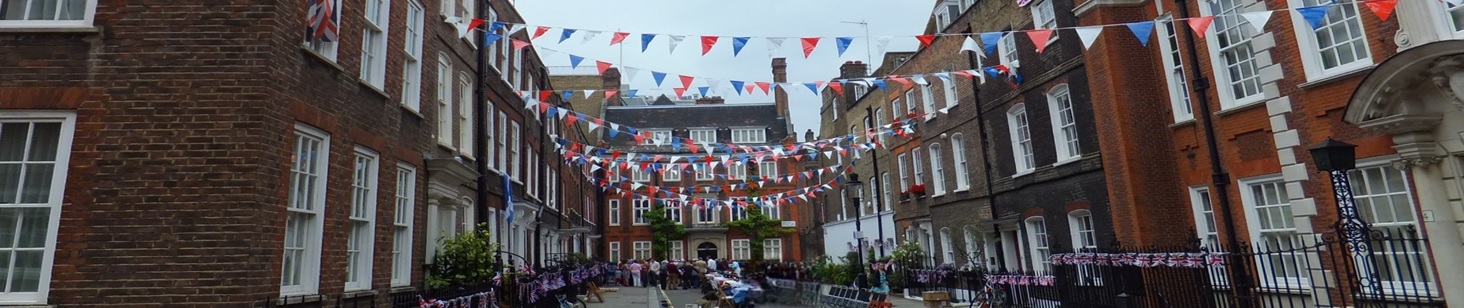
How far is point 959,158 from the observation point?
20.7 metres

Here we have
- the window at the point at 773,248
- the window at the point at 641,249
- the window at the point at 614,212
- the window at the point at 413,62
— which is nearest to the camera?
the window at the point at 413,62

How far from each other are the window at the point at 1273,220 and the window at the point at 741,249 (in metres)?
37.8

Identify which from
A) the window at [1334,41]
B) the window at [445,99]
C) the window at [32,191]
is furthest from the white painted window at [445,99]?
the window at [1334,41]

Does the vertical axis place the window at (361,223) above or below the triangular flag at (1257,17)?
below

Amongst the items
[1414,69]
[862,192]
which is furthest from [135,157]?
[862,192]

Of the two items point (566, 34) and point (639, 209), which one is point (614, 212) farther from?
point (566, 34)

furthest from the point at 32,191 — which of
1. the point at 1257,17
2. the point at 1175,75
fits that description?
the point at 1175,75

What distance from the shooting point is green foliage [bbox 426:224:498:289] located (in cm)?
1096

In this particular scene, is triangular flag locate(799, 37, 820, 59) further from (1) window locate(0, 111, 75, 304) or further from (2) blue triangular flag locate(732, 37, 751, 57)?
(1) window locate(0, 111, 75, 304)

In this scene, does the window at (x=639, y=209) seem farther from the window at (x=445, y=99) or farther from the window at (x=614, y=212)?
the window at (x=445, y=99)

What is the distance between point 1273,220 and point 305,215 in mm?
13361

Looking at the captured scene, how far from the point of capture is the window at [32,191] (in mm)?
6164

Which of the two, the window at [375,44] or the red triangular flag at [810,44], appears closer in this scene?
the window at [375,44]

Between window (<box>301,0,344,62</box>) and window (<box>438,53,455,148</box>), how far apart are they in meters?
4.60
